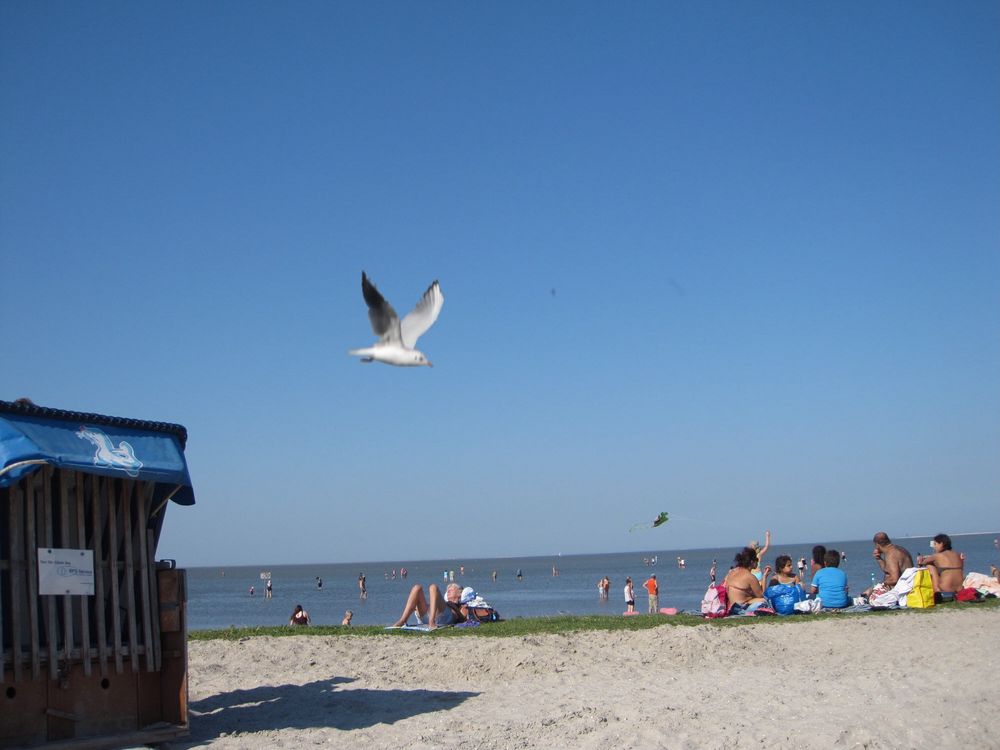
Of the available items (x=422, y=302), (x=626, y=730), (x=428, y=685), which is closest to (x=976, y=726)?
(x=626, y=730)

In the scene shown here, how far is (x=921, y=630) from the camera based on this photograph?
1411 centimetres

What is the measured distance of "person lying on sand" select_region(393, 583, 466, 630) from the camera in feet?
51.2

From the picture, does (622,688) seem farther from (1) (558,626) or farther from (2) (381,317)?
(2) (381,317)

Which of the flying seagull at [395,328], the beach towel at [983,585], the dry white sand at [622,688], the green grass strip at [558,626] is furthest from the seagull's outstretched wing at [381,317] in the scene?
the beach towel at [983,585]

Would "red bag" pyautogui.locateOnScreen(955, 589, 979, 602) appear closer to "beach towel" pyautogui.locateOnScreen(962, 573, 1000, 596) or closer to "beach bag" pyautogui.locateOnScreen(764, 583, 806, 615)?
"beach towel" pyautogui.locateOnScreen(962, 573, 1000, 596)

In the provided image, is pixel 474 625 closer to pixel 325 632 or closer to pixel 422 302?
pixel 325 632

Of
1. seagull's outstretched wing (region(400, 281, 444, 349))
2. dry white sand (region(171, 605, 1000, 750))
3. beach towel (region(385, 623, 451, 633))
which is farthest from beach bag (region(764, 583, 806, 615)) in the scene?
seagull's outstretched wing (region(400, 281, 444, 349))

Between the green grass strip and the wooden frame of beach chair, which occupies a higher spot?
the wooden frame of beach chair

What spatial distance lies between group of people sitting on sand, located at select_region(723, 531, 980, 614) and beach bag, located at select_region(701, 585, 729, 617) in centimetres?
14

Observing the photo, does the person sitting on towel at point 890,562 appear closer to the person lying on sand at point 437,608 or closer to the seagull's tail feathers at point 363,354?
the person lying on sand at point 437,608

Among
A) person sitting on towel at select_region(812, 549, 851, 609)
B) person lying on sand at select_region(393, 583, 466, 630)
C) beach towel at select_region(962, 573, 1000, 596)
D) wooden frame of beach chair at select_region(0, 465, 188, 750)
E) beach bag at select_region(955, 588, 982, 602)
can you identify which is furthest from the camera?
Answer: beach towel at select_region(962, 573, 1000, 596)

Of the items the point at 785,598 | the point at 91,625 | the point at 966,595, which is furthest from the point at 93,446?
the point at 966,595

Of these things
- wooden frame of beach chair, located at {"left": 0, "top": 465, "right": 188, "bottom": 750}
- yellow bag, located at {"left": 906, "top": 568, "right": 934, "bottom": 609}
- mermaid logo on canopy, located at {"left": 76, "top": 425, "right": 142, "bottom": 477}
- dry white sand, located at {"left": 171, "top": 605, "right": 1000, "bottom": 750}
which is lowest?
dry white sand, located at {"left": 171, "top": 605, "right": 1000, "bottom": 750}

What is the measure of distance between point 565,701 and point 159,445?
15.7 ft
